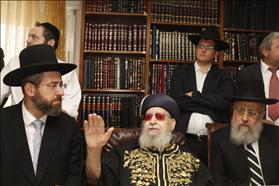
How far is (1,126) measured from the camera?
251 centimetres

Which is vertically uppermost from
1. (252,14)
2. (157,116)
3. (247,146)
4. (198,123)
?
(252,14)

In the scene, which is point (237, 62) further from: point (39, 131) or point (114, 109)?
point (39, 131)

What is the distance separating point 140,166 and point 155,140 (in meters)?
0.21

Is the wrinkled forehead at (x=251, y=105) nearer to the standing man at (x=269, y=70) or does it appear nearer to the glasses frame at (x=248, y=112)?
the glasses frame at (x=248, y=112)

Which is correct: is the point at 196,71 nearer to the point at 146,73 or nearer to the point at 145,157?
the point at 146,73

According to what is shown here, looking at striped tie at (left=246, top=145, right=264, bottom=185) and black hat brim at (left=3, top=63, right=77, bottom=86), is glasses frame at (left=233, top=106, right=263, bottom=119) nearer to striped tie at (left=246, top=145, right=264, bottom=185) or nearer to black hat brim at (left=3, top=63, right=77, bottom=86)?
striped tie at (left=246, top=145, right=264, bottom=185)

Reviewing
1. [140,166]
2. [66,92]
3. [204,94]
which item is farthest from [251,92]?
[66,92]

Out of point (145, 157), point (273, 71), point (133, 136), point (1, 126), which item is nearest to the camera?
point (1, 126)

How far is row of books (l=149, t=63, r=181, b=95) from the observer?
469 cm

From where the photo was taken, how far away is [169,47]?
4738 millimetres

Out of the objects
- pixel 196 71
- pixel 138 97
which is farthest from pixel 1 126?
pixel 138 97

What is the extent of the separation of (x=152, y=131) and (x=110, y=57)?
2.08m

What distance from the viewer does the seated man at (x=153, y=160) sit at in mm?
2723

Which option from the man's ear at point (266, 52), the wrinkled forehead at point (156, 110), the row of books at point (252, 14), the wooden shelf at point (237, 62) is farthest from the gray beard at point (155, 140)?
the row of books at point (252, 14)
